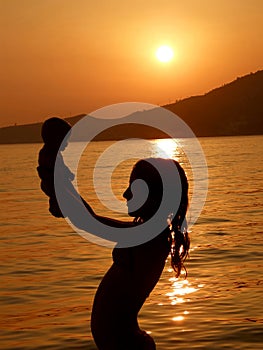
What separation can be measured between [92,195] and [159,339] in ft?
121

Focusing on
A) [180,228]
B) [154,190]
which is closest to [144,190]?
[154,190]

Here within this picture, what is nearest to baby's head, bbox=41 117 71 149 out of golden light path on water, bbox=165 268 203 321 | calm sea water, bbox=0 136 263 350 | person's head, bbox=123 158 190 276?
person's head, bbox=123 158 190 276

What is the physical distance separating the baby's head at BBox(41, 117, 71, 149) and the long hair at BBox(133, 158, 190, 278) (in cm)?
55

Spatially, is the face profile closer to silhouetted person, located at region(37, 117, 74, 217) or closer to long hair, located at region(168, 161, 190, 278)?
long hair, located at region(168, 161, 190, 278)

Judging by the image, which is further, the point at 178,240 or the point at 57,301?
the point at 57,301

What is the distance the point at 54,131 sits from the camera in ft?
17.4

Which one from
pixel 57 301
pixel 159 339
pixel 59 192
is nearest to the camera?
pixel 59 192

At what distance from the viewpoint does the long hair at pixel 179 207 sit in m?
5.24

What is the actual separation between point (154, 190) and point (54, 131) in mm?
805

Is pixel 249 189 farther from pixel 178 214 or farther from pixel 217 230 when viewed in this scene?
pixel 178 214

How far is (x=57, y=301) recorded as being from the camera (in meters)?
14.6

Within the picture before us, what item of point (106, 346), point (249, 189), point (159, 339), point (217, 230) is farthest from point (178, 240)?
point (249, 189)

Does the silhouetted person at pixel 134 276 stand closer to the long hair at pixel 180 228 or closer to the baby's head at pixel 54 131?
the long hair at pixel 180 228

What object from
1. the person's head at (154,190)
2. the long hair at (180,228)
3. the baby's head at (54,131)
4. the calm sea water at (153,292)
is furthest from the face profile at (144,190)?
the calm sea water at (153,292)
